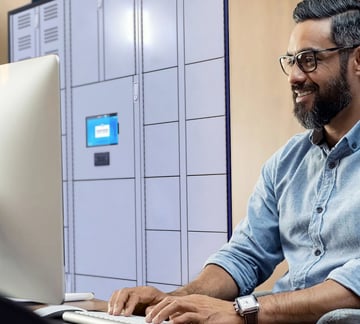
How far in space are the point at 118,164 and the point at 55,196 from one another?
2.00 meters

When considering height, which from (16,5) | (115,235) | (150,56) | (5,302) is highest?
(16,5)

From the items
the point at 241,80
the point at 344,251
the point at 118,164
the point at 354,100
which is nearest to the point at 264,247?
the point at 344,251

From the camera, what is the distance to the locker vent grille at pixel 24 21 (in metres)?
3.46

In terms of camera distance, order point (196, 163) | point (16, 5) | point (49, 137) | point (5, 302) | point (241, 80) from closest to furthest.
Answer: point (5, 302), point (49, 137), point (241, 80), point (196, 163), point (16, 5)

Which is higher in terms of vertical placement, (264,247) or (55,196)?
(55,196)

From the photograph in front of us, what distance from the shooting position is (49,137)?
970mm

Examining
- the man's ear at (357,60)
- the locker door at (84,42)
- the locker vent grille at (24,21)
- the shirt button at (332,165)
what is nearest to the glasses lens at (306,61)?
the man's ear at (357,60)

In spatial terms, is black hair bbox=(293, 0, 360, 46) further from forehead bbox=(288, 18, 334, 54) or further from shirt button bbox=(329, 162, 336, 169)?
shirt button bbox=(329, 162, 336, 169)

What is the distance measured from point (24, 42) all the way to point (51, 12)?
278 mm

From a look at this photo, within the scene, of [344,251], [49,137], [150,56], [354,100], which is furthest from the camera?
[150,56]

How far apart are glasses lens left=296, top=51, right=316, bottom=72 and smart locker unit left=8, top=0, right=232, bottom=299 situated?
0.96m

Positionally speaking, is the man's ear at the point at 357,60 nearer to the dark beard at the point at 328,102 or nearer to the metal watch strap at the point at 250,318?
the dark beard at the point at 328,102

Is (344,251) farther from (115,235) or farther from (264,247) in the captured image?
(115,235)

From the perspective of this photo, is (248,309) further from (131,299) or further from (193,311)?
(131,299)
